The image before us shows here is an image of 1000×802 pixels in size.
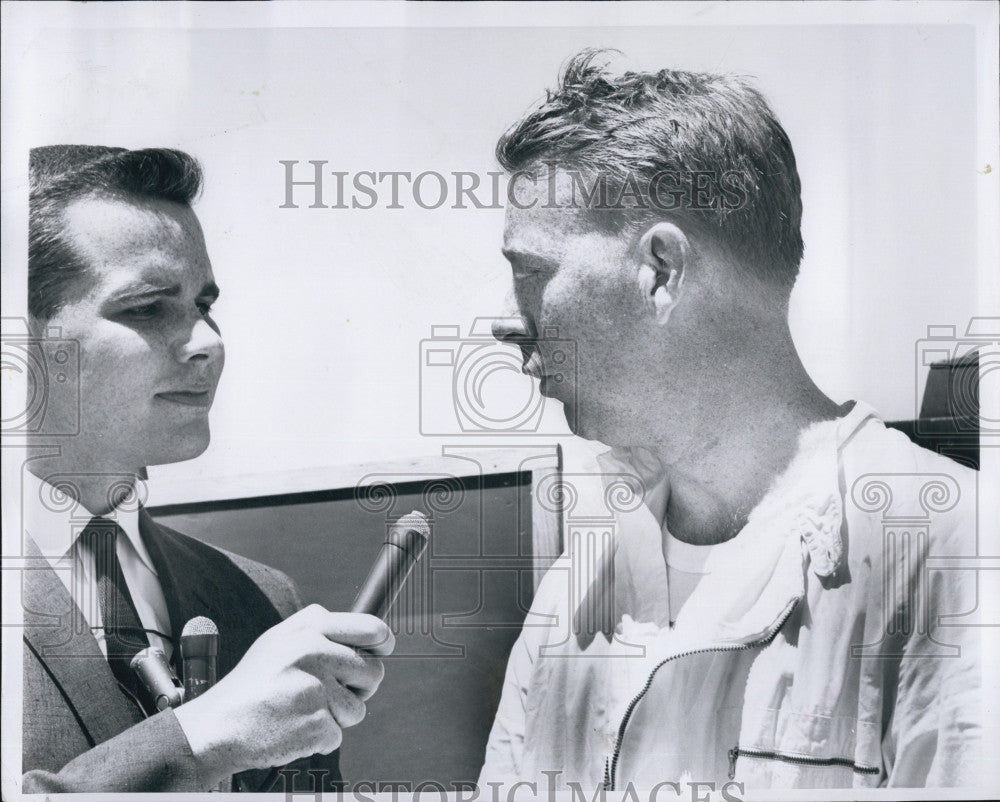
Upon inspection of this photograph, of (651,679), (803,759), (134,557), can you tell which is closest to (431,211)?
(134,557)

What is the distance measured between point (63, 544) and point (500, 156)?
1.20 metres

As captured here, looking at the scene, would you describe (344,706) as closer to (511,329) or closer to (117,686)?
(117,686)

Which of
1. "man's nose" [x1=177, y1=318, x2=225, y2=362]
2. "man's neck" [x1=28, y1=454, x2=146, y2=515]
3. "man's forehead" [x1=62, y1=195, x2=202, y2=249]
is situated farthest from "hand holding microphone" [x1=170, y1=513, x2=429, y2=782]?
"man's forehead" [x1=62, y1=195, x2=202, y2=249]

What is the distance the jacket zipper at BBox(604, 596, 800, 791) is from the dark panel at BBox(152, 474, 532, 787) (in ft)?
0.84

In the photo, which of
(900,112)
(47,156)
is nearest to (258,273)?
(47,156)

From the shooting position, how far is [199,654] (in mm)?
2113

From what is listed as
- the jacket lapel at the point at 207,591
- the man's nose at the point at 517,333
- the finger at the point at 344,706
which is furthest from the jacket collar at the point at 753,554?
the jacket lapel at the point at 207,591

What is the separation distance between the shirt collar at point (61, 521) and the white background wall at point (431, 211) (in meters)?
0.14

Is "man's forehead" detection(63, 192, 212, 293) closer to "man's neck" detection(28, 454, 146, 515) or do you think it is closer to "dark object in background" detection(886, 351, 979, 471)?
"man's neck" detection(28, 454, 146, 515)

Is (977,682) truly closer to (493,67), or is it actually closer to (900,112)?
(900,112)

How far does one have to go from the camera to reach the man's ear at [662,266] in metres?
2.09

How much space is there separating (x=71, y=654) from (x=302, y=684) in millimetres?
479

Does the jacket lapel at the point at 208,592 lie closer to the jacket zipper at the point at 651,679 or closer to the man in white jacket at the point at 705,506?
the man in white jacket at the point at 705,506

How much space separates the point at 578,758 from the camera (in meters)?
2.11
